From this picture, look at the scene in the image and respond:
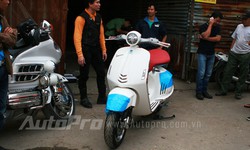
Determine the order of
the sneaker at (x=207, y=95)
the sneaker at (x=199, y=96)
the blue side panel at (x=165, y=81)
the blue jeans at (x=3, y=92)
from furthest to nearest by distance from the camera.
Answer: the sneaker at (x=207, y=95) < the sneaker at (x=199, y=96) < the blue side panel at (x=165, y=81) < the blue jeans at (x=3, y=92)

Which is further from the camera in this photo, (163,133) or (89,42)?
(89,42)

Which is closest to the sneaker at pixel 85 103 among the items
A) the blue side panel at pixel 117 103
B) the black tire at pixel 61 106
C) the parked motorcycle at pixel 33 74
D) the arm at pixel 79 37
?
the black tire at pixel 61 106

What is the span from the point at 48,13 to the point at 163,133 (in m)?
3.09

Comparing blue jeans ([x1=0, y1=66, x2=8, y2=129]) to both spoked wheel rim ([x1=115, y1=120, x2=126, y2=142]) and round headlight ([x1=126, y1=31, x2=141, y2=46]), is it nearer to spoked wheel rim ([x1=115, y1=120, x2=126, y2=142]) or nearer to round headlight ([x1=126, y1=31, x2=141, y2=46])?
spoked wheel rim ([x1=115, y1=120, x2=126, y2=142])

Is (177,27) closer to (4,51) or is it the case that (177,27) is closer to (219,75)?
(219,75)

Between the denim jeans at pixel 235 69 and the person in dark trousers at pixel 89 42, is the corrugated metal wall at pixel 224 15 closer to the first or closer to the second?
the denim jeans at pixel 235 69

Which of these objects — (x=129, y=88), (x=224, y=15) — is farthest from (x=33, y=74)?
(x=224, y=15)

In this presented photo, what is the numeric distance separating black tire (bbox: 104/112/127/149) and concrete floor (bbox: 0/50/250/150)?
0.18 meters

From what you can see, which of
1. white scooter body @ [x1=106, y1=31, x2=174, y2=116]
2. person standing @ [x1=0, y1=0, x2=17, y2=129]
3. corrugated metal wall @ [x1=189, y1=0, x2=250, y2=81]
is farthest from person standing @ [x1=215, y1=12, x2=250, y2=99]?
person standing @ [x1=0, y1=0, x2=17, y2=129]

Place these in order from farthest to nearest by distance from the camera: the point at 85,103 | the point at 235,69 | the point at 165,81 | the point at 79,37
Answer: the point at 235,69
the point at 85,103
the point at 79,37
the point at 165,81

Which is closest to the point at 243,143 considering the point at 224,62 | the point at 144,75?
the point at 144,75

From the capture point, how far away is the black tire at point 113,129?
11.4 feet

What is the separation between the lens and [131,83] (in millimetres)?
3775

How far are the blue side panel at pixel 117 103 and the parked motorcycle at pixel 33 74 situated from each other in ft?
3.14
